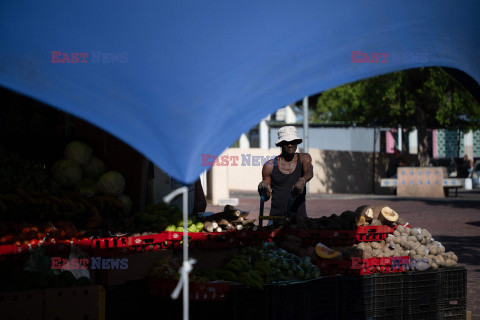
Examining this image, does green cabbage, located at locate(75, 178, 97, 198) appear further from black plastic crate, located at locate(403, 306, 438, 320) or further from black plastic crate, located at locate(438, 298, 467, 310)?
black plastic crate, located at locate(438, 298, 467, 310)

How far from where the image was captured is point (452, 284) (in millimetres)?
6660

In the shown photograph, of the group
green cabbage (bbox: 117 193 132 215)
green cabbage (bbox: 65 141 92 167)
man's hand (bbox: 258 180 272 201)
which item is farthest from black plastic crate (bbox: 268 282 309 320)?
green cabbage (bbox: 65 141 92 167)

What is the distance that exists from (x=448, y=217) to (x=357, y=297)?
42.3 ft

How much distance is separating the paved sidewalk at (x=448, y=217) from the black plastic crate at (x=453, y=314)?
0.57 metres

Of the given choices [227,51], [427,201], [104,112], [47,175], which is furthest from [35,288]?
[427,201]

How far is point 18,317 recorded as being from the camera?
4723 millimetres

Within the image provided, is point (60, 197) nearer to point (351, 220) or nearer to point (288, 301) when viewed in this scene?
point (288, 301)

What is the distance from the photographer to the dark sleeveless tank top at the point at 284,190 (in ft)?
25.1

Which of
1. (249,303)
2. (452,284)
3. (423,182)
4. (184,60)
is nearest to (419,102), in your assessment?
(423,182)

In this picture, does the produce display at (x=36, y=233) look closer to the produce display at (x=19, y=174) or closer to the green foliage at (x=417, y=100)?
A: the produce display at (x=19, y=174)

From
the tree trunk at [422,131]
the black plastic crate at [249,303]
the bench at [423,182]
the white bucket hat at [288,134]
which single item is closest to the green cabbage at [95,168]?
the white bucket hat at [288,134]

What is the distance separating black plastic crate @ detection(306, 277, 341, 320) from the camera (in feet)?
19.2

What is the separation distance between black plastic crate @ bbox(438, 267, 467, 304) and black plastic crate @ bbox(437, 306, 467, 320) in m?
0.10

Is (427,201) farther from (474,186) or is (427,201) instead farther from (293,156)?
(293,156)
